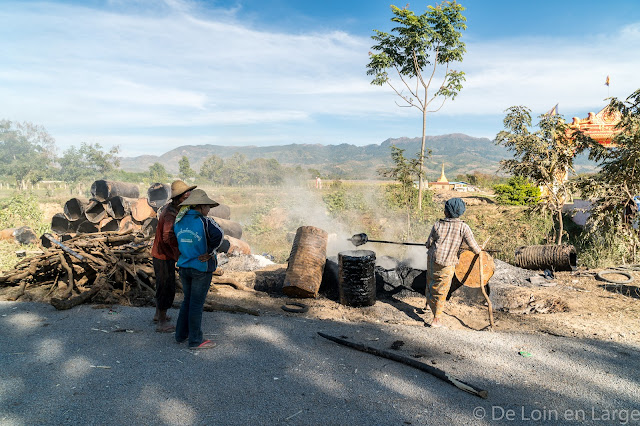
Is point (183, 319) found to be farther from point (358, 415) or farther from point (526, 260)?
point (526, 260)

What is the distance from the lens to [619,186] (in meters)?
8.67

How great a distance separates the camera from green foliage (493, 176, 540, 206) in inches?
782

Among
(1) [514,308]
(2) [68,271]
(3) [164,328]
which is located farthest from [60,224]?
(1) [514,308]

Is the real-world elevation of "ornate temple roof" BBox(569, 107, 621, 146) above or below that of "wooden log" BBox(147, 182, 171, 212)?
above

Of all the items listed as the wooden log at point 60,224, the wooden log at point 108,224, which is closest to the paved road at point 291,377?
the wooden log at point 108,224

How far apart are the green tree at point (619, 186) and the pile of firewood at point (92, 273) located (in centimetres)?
957

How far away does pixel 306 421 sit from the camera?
2822 millimetres

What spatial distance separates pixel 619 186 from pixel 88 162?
48798 millimetres

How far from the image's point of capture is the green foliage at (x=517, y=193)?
19859 mm

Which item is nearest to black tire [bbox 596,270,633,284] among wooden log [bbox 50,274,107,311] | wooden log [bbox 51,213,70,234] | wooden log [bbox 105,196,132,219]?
wooden log [bbox 50,274,107,311]

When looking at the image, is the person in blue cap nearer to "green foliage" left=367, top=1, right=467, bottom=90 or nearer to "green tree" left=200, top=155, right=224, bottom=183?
"green foliage" left=367, top=1, right=467, bottom=90

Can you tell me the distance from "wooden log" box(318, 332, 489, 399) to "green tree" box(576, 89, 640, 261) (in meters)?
7.39

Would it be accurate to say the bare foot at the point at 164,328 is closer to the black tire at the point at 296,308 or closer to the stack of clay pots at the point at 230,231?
the black tire at the point at 296,308

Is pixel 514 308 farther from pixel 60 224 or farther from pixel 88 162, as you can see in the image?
pixel 88 162
